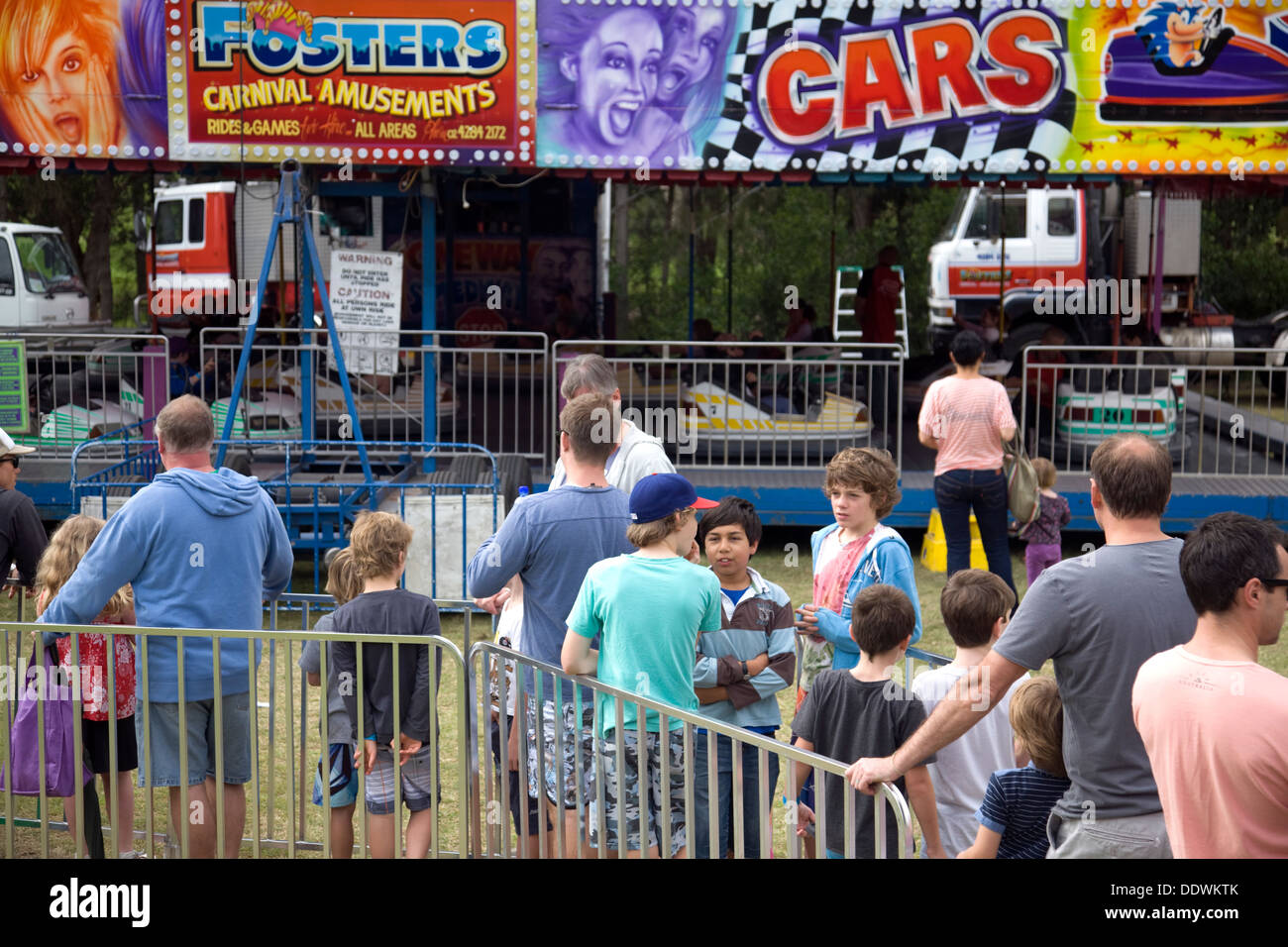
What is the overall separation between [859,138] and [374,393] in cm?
407

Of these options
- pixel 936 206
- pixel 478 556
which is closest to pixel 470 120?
pixel 478 556

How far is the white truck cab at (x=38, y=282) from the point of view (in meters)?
18.1

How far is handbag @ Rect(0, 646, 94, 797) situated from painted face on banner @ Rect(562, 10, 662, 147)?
21.9 ft

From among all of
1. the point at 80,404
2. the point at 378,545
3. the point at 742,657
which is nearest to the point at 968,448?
the point at 742,657

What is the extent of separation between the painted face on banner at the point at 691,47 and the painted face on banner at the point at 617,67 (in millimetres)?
91

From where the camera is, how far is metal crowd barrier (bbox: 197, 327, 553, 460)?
34.2 feet

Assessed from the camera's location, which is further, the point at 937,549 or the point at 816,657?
the point at 937,549

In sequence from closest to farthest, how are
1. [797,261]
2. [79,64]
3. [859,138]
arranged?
[79,64] < [859,138] < [797,261]

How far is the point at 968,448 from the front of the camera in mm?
8289

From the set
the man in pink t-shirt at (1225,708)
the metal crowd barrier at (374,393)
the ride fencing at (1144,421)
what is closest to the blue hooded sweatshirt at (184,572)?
the man in pink t-shirt at (1225,708)

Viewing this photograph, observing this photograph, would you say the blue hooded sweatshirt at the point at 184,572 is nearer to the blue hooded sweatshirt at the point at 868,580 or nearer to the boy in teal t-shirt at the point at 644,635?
the boy in teal t-shirt at the point at 644,635

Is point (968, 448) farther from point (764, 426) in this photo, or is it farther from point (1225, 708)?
point (1225, 708)

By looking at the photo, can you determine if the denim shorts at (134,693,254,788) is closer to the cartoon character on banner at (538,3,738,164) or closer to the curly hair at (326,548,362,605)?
the curly hair at (326,548,362,605)
